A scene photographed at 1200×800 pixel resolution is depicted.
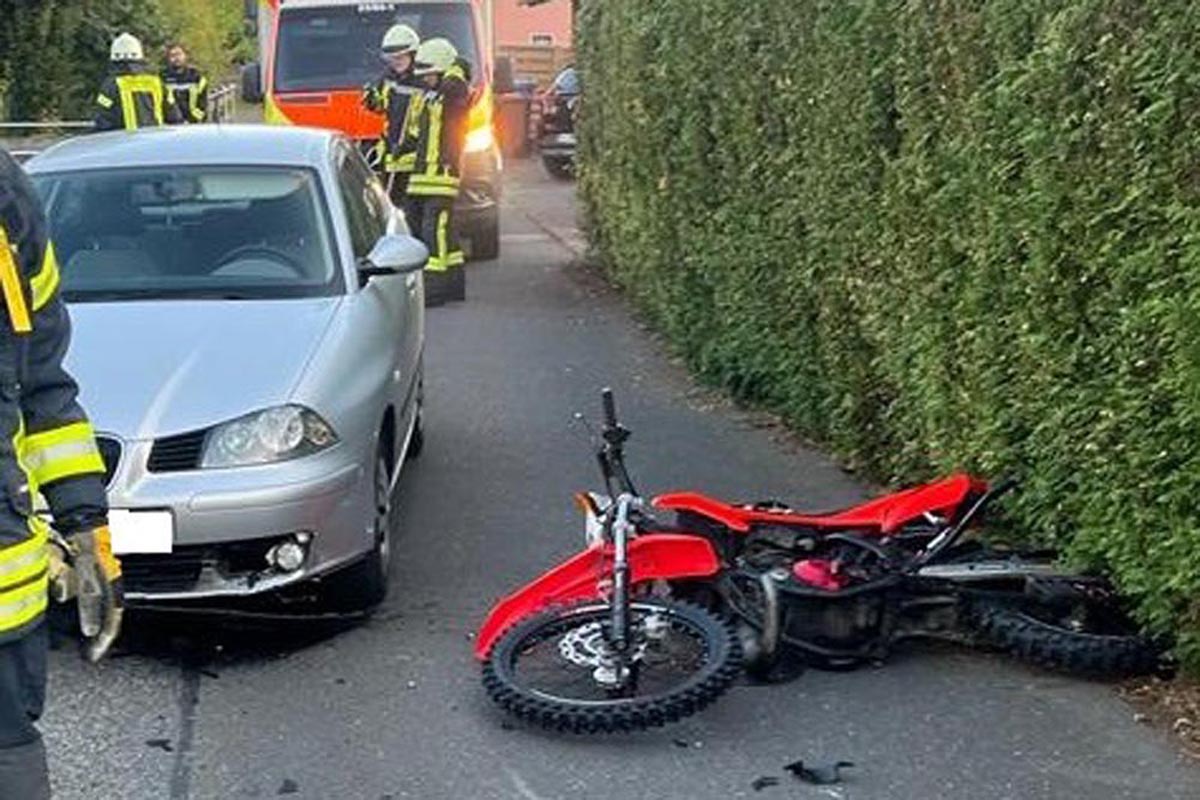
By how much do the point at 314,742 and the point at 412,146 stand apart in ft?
29.2

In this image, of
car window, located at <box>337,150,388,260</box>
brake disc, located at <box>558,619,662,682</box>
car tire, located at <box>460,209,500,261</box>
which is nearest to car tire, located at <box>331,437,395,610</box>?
brake disc, located at <box>558,619,662,682</box>

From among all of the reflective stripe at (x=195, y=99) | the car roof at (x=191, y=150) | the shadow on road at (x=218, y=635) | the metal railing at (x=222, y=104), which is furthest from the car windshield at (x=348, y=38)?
the shadow on road at (x=218, y=635)

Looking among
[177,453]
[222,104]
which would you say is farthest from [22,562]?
[222,104]

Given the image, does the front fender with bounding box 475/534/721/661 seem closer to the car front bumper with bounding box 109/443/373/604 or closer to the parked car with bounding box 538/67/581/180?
the car front bumper with bounding box 109/443/373/604

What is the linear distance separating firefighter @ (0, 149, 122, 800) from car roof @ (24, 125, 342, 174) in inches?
158

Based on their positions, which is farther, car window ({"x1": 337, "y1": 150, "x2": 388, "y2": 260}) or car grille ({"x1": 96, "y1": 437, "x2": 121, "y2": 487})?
car window ({"x1": 337, "y1": 150, "x2": 388, "y2": 260})

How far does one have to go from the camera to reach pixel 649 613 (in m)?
5.48

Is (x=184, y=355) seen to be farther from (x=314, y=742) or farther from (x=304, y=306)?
(x=314, y=742)

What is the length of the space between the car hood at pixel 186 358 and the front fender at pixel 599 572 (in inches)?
39.9

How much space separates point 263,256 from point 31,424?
12.0 ft

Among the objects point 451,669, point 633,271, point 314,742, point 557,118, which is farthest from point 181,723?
point 557,118

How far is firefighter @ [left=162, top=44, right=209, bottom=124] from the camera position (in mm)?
18812

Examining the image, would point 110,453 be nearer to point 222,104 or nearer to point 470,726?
point 470,726

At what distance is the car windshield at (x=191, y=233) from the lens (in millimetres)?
6998
